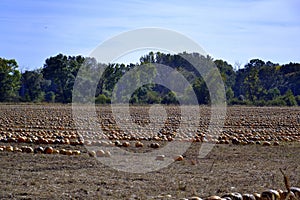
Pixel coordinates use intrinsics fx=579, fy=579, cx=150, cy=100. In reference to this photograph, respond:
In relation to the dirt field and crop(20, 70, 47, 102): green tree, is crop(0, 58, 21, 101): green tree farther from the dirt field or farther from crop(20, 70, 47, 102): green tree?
the dirt field

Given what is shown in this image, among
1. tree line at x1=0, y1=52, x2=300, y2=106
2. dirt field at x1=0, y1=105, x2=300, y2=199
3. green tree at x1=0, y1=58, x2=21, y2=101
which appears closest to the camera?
dirt field at x1=0, y1=105, x2=300, y2=199

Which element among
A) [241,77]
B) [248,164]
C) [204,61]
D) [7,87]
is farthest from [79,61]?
[248,164]

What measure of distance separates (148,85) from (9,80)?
19391 millimetres

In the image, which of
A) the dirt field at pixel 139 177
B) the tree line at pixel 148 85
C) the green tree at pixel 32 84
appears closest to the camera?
the dirt field at pixel 139 177

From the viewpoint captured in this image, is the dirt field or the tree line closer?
the dirt field

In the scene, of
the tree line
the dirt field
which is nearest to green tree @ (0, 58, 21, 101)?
the tree line

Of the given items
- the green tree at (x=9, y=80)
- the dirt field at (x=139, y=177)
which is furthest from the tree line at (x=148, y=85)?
the dirt field at (x=139, y=177)

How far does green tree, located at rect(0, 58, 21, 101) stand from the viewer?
70.3m

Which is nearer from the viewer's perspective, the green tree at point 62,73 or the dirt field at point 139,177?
Result: the dirt field at point 139,177

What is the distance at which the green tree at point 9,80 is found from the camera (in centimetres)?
7031

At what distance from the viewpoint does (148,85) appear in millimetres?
64062

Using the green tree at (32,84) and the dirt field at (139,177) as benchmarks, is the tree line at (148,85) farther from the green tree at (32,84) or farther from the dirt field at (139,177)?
the dirt field at (139,177)

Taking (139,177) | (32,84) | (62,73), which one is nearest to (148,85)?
(62,73)

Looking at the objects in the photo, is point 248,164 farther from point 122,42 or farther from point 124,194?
point 122,42
